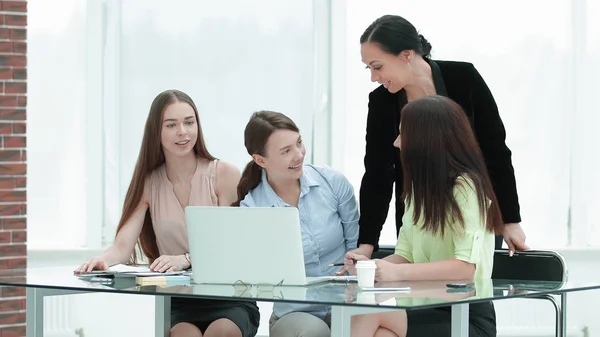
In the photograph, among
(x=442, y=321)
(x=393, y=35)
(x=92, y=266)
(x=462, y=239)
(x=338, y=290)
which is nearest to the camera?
(x=338, y=290)

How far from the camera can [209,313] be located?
2928 millimetres

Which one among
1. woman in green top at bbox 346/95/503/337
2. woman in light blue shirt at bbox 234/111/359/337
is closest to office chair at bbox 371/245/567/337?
woman in green top at bbox 346/95/503/337

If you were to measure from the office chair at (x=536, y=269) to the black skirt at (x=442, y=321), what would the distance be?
8.2 inches

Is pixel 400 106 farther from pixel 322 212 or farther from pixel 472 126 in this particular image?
pixel 322 212

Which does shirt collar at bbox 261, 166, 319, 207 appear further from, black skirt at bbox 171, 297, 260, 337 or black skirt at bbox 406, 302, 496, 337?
black skirt at bbox 406, 302, 496, 337

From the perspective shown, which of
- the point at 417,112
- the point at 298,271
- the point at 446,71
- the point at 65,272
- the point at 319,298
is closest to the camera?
the point at 319,298

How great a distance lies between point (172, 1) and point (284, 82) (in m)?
0.76

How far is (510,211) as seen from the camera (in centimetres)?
297

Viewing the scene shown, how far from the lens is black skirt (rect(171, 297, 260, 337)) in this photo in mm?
2916

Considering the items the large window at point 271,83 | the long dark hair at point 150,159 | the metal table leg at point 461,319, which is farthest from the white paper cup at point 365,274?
the large window at point 271,83

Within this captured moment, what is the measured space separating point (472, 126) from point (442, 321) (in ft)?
2.55

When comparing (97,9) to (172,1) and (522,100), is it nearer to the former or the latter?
(172,1)

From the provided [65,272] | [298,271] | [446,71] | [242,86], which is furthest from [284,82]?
[298,271]

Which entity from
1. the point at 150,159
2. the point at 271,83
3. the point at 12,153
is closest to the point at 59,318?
the point at 12,153
